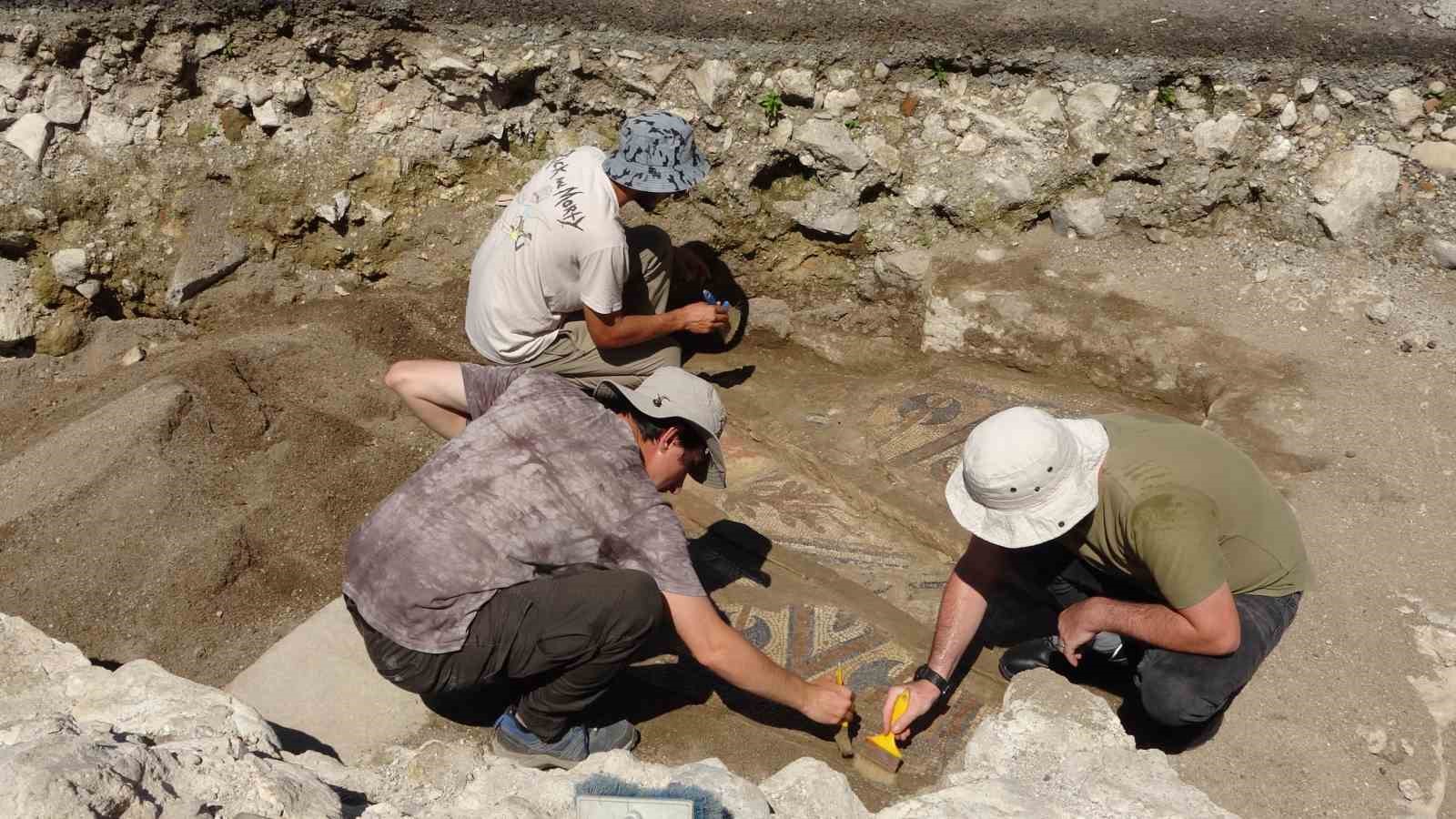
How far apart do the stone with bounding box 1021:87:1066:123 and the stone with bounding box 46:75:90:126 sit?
395 cm

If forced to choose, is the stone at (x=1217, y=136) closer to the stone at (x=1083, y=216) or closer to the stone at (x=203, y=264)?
the stone at (x=1083, y=216)

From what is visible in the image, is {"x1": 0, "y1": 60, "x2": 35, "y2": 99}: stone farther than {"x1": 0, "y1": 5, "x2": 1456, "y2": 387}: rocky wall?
Yes

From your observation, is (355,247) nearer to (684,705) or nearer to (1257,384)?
(684,705)

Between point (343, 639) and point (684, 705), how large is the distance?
39.8 inches

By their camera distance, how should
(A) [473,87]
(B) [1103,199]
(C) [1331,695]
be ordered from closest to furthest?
(C) [1331,695], (B) [1103,199], (A) [473,87]

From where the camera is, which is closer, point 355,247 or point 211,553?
point 211,553

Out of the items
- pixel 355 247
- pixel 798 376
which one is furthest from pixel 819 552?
pixel 355 247

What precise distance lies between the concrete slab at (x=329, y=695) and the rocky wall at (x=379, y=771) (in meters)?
0.44

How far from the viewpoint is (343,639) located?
3406 millimetres

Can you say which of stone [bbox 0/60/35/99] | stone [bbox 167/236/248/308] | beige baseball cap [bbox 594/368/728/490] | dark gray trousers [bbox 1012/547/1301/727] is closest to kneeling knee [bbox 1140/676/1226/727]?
dark gray trousers [bbox 1012/547/1301/727]

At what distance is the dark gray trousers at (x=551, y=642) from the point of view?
8.92ft

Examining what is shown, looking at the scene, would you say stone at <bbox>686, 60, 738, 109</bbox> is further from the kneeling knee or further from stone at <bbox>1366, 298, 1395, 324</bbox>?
the kneeling knee

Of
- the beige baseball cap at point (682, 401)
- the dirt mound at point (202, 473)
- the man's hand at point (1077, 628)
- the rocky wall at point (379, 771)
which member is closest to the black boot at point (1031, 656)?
the man's hand at point (1077, 628)

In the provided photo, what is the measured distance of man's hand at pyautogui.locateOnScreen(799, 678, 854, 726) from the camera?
2750 mm
